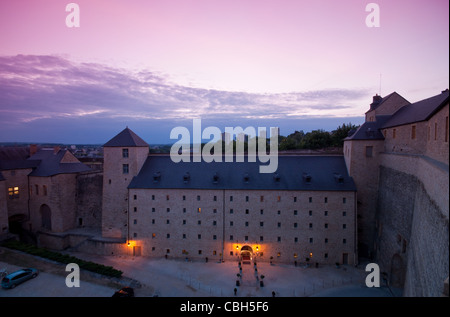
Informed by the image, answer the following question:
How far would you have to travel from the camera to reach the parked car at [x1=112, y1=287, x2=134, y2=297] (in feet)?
74.2

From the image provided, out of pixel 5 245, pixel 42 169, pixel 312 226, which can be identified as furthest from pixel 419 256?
pixel 42 169

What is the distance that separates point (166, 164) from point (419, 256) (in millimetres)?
30168

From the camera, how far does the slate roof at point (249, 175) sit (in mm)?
31984

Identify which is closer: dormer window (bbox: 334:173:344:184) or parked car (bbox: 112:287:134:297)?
parked car (bbox: 112:287:134:297)

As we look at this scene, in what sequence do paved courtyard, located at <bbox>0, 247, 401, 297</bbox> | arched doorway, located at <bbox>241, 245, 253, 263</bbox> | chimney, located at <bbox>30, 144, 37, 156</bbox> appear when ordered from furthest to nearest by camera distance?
1. chimney, located at <bbox>30, 144, 37, 156</bbox>
2. arched doorway, located at <bbox>241, 245, 253, 263</bbox>
3. paved courtyard, located at <bbox>0, 247, 401, 297</bbox>

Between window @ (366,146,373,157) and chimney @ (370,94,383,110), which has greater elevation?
chimney @ (370,94,383,110)

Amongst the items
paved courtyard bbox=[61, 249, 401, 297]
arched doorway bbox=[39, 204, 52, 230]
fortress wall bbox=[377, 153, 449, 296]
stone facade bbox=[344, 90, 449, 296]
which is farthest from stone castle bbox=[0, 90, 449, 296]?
paved courtyard bbox=[61, 249, 401, 297]

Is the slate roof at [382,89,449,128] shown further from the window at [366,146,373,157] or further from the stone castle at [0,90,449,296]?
the window at [366,146,373,157]

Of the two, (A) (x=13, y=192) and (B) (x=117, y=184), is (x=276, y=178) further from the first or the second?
(A) (x=13, y=192)

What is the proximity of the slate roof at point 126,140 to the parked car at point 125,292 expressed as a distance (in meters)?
18.8

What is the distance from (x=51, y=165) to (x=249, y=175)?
106 feet

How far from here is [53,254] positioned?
29.4 meters

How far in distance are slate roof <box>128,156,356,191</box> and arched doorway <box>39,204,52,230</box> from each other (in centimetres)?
1623
